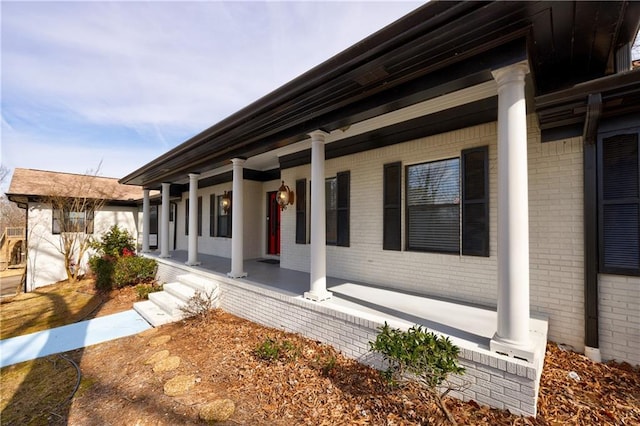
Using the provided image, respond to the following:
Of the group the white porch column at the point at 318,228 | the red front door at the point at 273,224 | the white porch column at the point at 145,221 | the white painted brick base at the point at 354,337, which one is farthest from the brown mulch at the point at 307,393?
the white porch column at the point at 145,221

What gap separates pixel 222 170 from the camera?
9.05 metres

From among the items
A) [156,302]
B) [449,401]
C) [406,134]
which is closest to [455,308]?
[449,401]

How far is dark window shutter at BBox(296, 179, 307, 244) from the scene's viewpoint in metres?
6.73

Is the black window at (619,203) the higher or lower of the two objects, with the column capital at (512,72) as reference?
lower

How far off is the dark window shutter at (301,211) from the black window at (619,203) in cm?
517

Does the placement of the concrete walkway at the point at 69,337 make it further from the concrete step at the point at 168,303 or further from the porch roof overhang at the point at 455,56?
the porch roof overhang at the point at 455,56

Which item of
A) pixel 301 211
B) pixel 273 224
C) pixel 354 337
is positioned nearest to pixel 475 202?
pixel 354 337

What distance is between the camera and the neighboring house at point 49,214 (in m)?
10.4

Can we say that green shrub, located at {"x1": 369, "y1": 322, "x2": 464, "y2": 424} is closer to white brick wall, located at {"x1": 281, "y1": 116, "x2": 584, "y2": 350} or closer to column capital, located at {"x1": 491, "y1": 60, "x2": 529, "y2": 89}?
white brick wall, located at {"x1": 281, "y1": 116, "x2": 584, "y2": 350}

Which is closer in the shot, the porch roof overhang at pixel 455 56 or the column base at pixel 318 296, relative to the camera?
the porch roof overhang at pixel 455 56

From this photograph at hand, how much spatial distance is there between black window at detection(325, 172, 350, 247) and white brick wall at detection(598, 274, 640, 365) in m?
3.81

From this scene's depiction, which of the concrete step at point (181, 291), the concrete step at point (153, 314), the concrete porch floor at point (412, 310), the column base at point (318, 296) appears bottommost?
the concrete step at point (153, 314)

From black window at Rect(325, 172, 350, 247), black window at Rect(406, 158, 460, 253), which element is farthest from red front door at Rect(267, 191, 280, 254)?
black window at Rect(406, 158, 460, 253)

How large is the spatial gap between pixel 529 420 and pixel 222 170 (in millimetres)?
9111
